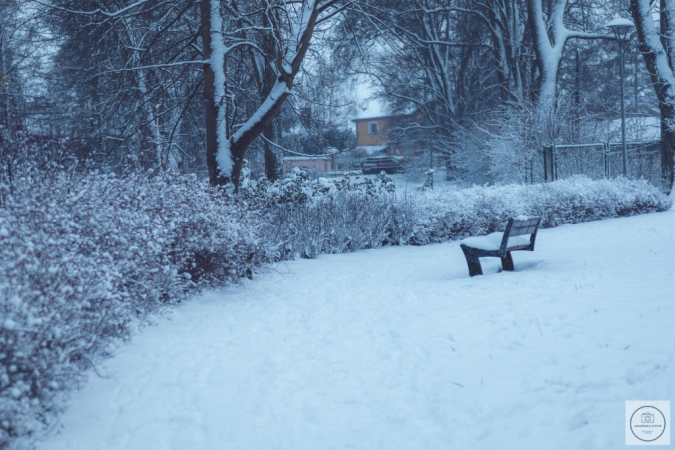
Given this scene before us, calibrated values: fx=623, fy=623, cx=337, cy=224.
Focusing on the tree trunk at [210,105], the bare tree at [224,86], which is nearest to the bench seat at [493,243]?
the bare tree at [224,86]

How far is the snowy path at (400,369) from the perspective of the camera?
3.92 metres

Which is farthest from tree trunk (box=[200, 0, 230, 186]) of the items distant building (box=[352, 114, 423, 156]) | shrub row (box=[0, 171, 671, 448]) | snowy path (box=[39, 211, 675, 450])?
distant building (box=[352, 114, 423, 156])

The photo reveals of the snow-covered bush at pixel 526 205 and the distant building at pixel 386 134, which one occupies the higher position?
the distant building at pixel 386 134

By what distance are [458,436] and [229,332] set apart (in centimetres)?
323

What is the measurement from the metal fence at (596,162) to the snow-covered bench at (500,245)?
11.3 m

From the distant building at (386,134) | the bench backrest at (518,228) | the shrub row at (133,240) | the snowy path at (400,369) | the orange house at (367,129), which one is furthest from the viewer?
the orange house at (367,129)

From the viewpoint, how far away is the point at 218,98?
10156 millimetres

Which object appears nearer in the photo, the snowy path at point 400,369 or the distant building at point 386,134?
the snowy path at point 400,369

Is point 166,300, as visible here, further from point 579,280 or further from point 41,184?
point 579,280

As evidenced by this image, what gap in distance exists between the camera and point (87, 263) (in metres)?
4.73

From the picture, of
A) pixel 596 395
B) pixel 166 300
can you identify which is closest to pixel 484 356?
pixel 596 395

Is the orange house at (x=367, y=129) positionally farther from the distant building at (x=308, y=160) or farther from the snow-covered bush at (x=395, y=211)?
the snow-covered bush at (x=395, y=211)

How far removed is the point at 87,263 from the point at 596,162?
65.1 feet

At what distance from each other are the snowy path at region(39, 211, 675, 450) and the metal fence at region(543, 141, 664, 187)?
12541 mm
